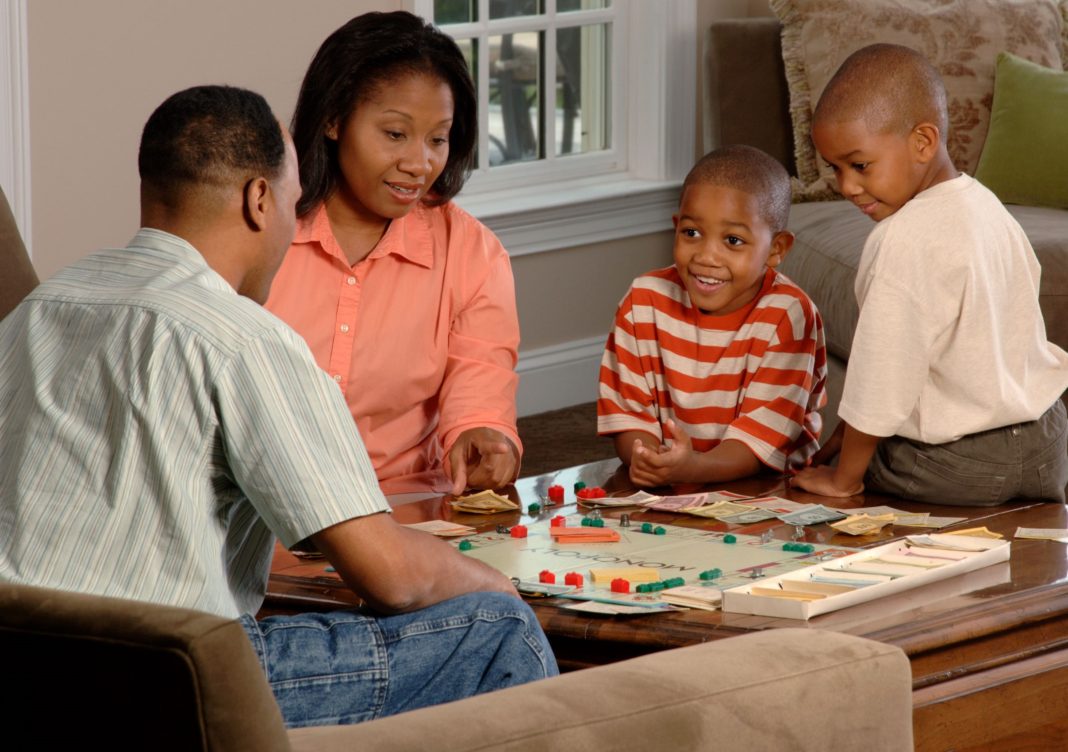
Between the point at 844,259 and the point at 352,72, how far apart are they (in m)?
1.80

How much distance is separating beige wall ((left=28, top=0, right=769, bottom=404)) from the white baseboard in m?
1.10

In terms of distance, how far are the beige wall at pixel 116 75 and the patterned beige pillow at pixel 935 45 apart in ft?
4.19

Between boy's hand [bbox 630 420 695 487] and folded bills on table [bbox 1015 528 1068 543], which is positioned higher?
folded bills on table [bbox 1015 528 1068 543]

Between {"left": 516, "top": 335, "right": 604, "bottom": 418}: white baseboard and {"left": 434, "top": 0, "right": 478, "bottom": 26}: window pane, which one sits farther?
{"left": 516, "top": 335, "right": 604, "bottom": 418}: white baseboard

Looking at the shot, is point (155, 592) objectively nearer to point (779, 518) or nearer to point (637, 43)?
point (779, 518)

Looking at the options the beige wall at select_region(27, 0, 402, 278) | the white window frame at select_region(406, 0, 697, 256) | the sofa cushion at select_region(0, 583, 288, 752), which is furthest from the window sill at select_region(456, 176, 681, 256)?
the sofa cushion at select_region(0, 583, 288, 752)

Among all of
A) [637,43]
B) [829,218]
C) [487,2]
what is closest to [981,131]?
[829,218]

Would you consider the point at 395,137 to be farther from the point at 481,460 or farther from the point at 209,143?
the point at 209,143

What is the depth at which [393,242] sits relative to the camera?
2414 mm

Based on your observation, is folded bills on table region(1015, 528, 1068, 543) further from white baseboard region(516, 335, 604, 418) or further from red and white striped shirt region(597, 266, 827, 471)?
white baseboard region(516, 335, 604, 418)

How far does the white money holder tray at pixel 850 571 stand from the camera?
1.62 metres

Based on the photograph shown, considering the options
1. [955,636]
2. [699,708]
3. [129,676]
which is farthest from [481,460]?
[129,676]

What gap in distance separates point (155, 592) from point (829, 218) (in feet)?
9.91

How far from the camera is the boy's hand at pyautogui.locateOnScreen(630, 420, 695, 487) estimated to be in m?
2.27
